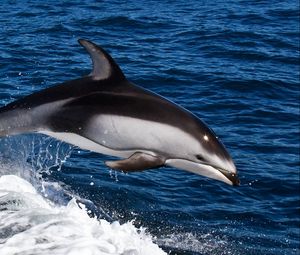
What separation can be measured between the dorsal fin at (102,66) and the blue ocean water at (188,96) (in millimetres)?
3378

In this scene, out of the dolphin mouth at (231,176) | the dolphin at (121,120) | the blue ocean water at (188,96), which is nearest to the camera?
the dolphin at (121,120)

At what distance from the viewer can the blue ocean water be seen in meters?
15.7

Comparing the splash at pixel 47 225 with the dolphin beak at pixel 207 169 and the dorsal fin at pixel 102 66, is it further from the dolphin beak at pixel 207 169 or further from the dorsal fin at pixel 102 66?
the dorsal fin at pixel 102 66

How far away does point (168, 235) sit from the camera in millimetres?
14492

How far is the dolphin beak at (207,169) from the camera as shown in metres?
9.65

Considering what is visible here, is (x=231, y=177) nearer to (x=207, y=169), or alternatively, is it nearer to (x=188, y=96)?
(x=207, y=169)

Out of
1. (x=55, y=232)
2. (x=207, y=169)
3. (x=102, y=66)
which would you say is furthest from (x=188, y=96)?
(x=102, y=66)

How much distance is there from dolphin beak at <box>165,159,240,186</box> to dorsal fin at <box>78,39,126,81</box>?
1351mm

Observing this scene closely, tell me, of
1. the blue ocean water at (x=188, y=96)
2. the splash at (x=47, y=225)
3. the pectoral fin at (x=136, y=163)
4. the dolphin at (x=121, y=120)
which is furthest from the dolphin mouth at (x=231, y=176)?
the blue ocean water at (x=188, y=96)

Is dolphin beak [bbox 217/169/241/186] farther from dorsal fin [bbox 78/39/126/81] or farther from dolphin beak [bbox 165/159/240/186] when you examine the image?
dorsal fin [bbox 78/39/126/81]

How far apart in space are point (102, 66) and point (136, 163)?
1389 millimetres

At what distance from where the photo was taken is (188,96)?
23109 mm

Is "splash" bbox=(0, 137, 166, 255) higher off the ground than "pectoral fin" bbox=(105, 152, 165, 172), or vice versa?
"pectoral fin" bbox=(105, 152, 165, 172)

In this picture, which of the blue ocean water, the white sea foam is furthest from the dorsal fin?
the blue ocean water
